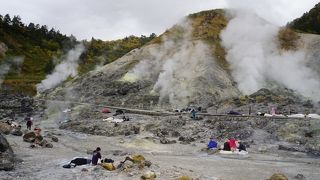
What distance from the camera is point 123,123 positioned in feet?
144

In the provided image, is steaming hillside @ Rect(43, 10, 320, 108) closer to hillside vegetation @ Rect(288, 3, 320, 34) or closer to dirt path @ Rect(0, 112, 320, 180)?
dirt path @ Rect(0, 112, 320, 180)

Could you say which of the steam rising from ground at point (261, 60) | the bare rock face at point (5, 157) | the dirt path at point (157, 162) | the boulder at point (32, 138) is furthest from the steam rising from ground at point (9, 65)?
the bare rock face at point (5, 157)

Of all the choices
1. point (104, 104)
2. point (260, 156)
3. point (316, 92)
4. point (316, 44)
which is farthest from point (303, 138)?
point (316, 44)

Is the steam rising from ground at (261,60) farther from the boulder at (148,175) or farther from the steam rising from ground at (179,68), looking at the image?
the boulder at (148,175)

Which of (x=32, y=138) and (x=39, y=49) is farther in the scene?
(x=39, y=49)

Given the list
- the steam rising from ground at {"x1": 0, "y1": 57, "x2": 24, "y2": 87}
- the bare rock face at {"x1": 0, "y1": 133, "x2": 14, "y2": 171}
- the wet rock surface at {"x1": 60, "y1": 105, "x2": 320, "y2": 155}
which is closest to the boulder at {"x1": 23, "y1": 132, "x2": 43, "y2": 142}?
the wet rock surface at {"x1": 60, "y1": 105, "x2": 320, "y2": 155}

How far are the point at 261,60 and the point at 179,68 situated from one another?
11.0 meters

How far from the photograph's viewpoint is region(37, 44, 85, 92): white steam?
83.6 metres

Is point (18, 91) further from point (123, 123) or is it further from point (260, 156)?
point (260, 156)

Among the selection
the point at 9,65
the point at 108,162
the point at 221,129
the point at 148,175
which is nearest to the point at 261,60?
the point at 221,129

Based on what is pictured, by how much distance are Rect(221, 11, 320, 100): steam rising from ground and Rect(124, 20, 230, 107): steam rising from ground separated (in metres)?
3.79

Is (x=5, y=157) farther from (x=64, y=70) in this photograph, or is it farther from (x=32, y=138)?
(x=64, y=70)

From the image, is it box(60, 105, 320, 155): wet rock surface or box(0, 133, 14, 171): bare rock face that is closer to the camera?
box(0, 133, 14, 171): bare rock face

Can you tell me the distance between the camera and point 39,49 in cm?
13162
